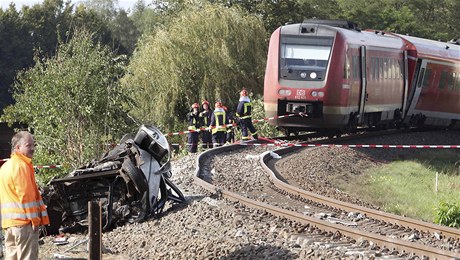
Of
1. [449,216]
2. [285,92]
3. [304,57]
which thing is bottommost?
[449,216]

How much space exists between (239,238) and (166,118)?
74.3 ft

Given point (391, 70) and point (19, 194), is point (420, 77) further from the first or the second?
point (19, 194)

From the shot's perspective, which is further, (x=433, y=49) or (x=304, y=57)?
(x=433, y=49)

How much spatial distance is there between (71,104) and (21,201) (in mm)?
16711

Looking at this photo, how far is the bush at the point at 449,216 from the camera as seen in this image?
14.1 m

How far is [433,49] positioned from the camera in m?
27.1

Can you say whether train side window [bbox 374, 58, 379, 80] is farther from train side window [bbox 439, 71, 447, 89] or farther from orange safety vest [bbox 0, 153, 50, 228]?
orange safety vest [bbox 0, 153, 50, 228]

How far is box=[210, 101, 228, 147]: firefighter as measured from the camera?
69.2 ft

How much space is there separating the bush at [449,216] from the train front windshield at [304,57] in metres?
6.37

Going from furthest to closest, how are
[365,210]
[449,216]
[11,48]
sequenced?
[11,48] → [449,216] → [365,210]

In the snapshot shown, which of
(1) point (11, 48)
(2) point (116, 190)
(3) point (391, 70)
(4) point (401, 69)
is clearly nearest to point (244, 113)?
(3) point (391, 70)

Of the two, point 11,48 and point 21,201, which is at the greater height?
point 21,201

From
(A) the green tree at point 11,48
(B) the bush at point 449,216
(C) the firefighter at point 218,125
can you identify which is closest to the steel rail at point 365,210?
(B) the bush at point 449,216

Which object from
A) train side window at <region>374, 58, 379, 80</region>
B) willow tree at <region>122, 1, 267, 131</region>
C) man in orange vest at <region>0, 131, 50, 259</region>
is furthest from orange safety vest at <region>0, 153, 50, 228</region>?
willow tree at <region>122, 1, 267, 131</region>
